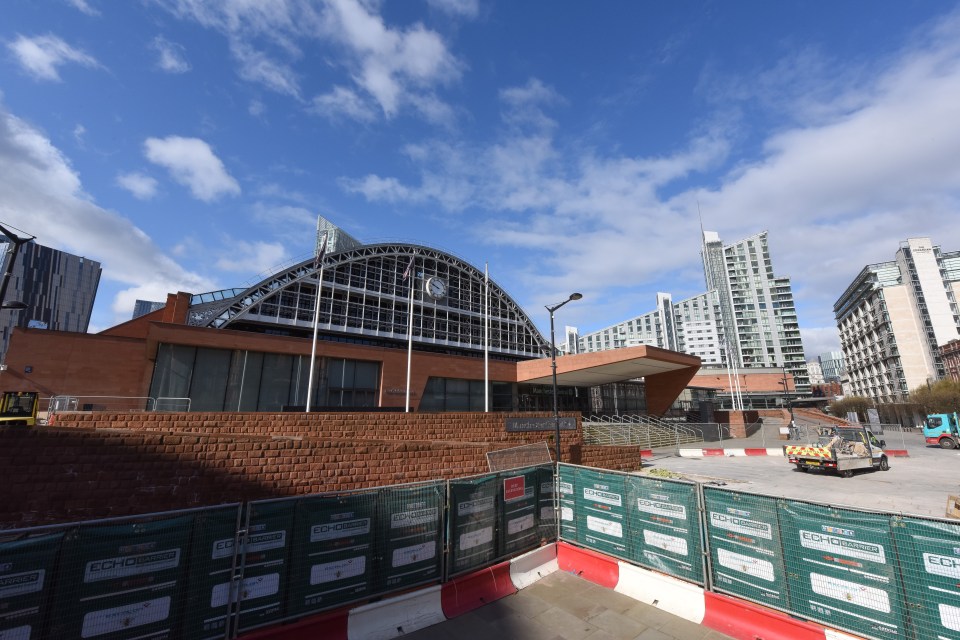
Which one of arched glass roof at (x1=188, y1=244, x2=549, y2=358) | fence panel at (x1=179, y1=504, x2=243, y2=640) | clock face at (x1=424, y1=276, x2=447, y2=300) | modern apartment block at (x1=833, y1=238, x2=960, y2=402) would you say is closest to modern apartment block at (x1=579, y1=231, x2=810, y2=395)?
modern apartment block at (x1=833, y1=238, x2=960, y2=402)

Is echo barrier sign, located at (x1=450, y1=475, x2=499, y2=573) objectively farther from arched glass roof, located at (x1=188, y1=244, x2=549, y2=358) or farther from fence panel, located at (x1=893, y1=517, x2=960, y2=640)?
arched glass roof, located at (x1=188, y1=244, x2=549, y2=358)

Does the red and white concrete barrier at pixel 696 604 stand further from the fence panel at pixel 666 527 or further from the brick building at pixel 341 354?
the brick building at pixel 341 354

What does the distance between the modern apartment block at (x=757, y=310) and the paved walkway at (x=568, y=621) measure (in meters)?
112

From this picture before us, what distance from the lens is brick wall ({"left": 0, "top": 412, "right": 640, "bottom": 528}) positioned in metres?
8.15

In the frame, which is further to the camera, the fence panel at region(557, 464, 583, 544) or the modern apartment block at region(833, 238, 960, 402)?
the modern apartment block at region(833, 238, 960, 402)

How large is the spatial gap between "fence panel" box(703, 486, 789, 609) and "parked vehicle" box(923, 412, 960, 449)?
41.7 metres

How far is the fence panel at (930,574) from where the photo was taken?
4238 millimetres

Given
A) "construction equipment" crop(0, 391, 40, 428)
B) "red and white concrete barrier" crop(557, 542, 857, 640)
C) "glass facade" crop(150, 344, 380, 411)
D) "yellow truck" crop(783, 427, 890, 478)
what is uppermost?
"glass facade" crop(150, 344, 380, 411)

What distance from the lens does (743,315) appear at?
110 meters

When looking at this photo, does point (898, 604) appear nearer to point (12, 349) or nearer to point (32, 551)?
point (32, 551)

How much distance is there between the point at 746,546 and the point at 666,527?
115 cm

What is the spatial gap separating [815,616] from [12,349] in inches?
1256

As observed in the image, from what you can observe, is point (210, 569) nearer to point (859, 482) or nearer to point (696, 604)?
point (696, 604)

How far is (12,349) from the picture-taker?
67.7 feet
